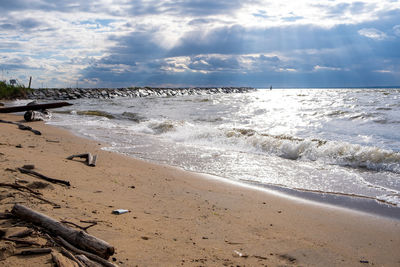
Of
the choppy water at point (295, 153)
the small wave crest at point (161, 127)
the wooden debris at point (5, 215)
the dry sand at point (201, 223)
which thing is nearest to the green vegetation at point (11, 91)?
the small wave crest at point (161, 127)

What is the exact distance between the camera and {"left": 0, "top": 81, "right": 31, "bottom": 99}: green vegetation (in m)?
28.8

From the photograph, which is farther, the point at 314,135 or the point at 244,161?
the point at 314,135

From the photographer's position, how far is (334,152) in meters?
8.77

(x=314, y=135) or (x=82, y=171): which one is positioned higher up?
(x=314, y=135)

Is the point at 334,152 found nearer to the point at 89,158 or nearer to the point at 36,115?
the point at 89,158

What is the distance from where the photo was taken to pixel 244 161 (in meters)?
8.29

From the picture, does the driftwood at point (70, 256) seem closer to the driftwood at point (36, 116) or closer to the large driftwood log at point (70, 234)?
the large driftwood log at point (70, 234)

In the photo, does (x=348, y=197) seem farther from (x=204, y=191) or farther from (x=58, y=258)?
(x=58, y=258)

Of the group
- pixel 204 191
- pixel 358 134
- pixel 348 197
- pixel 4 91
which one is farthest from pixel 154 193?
pixel 4 91

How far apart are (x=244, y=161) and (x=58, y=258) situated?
6.30 m

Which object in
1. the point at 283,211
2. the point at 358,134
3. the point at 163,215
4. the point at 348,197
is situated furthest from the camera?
the point at 358,134

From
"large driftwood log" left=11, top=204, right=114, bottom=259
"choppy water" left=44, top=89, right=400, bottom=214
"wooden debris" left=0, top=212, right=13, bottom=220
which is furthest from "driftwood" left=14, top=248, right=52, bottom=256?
"choppy water" left=44, top=89, right=400, bottom=214

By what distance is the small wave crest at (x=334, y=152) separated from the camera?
25.5 feet

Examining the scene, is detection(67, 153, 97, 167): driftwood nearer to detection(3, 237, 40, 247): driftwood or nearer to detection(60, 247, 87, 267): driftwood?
detection(3, 237, 40, 247): driftwood
